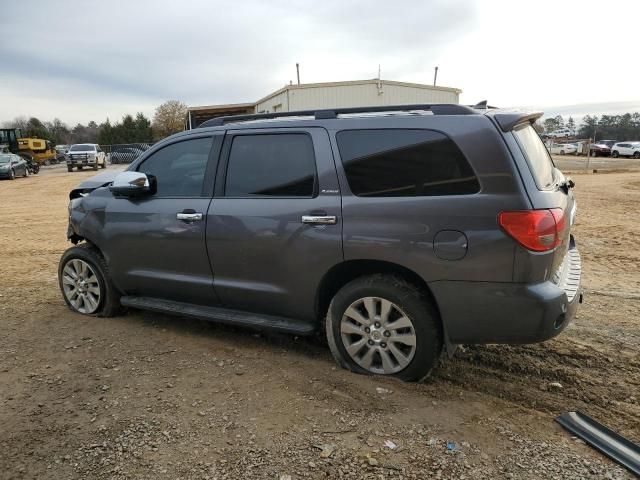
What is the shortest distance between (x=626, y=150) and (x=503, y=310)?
43.4 meters

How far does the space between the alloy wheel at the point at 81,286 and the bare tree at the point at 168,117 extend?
196 ft

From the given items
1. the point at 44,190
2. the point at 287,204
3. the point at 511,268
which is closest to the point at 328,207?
the point at 287,204

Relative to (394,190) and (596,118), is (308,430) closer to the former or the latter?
(394,190)

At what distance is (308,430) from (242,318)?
1220mm

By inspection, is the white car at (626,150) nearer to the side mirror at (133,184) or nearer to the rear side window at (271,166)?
the rear side window at (271,166)

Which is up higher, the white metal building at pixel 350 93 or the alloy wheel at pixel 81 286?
the white metal building at pixel 350 93

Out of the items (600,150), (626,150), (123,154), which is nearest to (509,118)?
(626,150)

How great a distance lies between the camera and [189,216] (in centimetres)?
396

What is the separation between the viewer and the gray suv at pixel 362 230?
9.65ft

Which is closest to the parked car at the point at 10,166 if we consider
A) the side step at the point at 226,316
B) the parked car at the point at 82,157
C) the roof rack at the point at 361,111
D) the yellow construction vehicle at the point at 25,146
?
the parked car at the point at 82,157

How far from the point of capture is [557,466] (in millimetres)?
2531

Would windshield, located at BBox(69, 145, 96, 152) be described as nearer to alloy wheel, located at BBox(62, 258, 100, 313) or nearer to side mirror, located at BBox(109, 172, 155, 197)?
alloy wheel, located at BBox(62, 258, 100, 313)

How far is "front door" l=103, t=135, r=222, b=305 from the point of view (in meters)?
3.99

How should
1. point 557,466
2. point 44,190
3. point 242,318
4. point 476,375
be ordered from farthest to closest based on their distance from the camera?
point 44,190 → point 242,318 → point 476,375 → point 557,466
